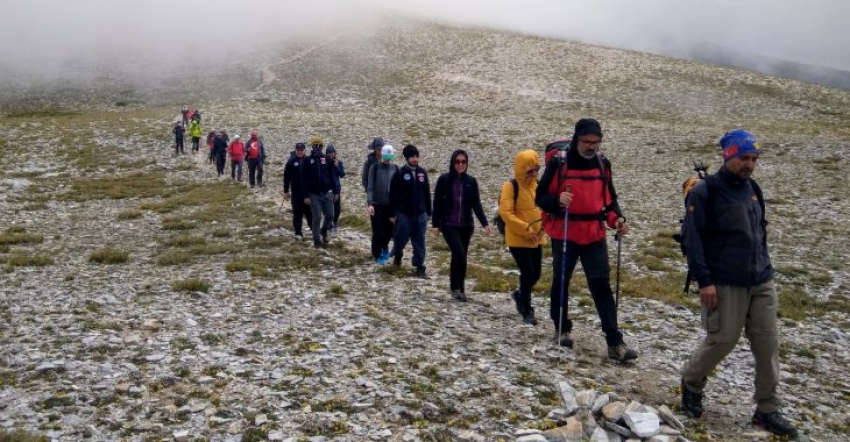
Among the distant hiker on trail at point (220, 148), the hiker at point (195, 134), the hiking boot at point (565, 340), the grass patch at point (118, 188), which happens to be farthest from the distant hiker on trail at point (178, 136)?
the hiking boot at point (565, 340)

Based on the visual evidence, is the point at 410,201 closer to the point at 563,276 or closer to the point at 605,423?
the point at 563,276

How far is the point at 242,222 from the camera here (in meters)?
23.7

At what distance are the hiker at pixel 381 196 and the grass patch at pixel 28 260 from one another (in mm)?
9315

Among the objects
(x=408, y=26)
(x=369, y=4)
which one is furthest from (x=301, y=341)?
(x=369, y=4)

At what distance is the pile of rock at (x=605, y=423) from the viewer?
7215 millimetres

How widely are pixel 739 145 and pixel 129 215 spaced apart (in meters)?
24.3

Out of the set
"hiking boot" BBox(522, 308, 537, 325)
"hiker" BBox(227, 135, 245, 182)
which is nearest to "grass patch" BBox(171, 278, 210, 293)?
"hiking boot" BBox(522, 308, 537, 325)

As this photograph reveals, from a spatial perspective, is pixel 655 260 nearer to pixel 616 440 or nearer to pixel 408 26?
pixel 616 440

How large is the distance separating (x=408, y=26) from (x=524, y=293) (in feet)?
373

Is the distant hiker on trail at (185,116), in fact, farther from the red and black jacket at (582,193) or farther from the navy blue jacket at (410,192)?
Result: the red and black jacket at (582,193)

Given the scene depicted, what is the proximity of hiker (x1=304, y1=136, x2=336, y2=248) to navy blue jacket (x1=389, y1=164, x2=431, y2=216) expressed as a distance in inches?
174

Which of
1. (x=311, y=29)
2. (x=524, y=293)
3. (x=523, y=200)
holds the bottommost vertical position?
(x=524, y=293)

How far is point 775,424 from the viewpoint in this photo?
7.91 metres

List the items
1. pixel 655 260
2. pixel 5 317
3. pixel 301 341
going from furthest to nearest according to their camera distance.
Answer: pixel 655 260, pixel 5 317, pixel 301 341
